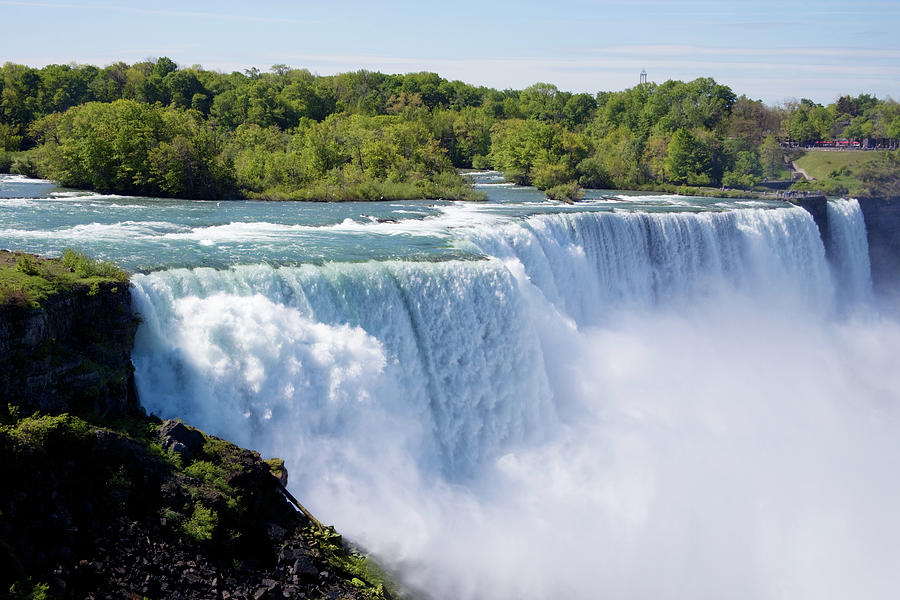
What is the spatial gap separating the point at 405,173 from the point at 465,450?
2096 cm

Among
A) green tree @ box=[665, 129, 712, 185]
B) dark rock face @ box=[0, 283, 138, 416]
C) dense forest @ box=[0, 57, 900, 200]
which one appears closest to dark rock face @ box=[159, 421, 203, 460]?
dark rock face @ box=[0, 283, 138, 416]

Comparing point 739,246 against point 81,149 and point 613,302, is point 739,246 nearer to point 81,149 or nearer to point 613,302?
point 613,302

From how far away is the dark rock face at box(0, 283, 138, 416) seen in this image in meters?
9.76

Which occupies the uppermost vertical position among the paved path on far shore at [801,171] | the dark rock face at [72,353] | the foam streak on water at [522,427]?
the paved path on far shore at [801,171]

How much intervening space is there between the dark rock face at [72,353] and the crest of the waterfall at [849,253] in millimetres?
27525

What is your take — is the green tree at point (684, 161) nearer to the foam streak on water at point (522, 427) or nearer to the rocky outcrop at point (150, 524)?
the foam streak on water at point (522, 427)

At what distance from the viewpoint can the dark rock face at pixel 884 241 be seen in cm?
3356

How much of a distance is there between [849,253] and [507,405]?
22310 millimetres

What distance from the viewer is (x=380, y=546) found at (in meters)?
12.4

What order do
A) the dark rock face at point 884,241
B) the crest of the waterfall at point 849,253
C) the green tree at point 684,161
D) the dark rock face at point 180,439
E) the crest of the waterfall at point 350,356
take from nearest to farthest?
1. the dark rock face at point 180,439
2. the crest of the waterfall at point 350,356
3. the crest of the waterfall at point 849,253
4. the dark rock face at point 884,241
5. the green tree at point 684,161

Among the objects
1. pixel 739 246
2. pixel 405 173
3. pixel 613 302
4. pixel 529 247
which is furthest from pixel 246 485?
pixel 405 173

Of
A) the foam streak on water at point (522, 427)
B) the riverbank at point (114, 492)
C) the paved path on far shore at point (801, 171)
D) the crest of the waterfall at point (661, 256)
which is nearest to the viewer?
the riverbank at point (114, 492)

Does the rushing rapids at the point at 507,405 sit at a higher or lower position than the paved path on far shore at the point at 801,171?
lower

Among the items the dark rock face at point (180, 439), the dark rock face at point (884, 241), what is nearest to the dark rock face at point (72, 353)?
the dark rock face at point (180, 439)
